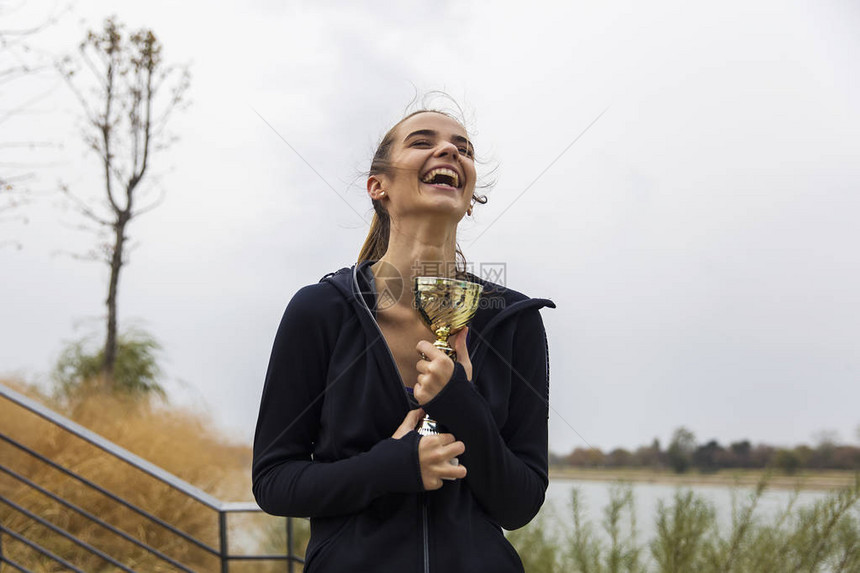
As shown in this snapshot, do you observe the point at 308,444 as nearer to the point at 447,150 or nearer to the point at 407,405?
the point at 407,405

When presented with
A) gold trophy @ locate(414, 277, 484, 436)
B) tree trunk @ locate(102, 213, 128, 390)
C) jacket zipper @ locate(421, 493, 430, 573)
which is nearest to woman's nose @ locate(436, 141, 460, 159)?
gold trophy @ locate(414, 277, 484, 436)

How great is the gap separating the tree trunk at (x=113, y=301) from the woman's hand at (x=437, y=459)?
6667 millimetres

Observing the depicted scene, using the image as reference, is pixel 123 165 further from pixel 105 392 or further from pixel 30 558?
pixel 30 558

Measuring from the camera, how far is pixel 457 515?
3.47ft

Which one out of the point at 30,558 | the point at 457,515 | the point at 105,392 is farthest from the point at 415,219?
the point at 105,392

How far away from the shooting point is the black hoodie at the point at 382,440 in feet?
3.31

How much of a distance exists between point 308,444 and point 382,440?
0.50 ft

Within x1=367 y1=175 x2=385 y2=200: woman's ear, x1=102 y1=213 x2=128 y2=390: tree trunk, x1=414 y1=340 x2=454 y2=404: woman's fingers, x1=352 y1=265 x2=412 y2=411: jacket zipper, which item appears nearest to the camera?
x1=414 y1=340 x2=454 y2=404: woman's fingers

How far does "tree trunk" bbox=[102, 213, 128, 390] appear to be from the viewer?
708 centimetres

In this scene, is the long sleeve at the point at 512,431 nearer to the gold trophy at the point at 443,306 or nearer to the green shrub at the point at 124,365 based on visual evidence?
the gold trophy at the point at 443,306

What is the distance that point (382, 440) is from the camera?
1047 millimetres

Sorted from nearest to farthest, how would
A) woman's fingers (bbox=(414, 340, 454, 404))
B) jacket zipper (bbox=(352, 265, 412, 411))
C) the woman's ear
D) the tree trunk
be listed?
woman's fingers (bbox=(414, 340, 454, 404)), jacket zipper (bbox=(352, 265, 412, 411)), the woman's ear, the tree trunk

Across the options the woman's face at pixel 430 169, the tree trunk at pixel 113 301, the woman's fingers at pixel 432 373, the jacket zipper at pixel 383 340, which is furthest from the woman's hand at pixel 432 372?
the tree trunk at pixel 113 301

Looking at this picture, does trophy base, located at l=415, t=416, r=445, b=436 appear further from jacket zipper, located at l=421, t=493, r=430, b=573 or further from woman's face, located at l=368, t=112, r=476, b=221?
woman's face, located at l=368, t=112, r=476, b=221
